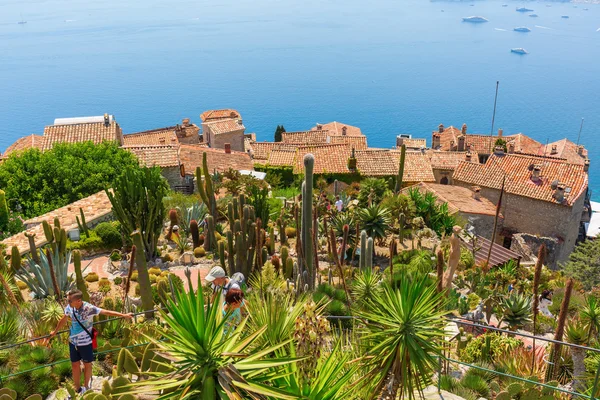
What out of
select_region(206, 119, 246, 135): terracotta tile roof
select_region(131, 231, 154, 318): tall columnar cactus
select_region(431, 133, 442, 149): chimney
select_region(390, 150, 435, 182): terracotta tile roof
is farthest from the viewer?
select_region(431, 133, 442, 149): chimney

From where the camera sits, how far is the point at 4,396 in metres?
5.95

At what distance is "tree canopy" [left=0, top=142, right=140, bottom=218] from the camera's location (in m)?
21.8

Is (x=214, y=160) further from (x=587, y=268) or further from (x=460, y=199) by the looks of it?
(x=587, y=268)

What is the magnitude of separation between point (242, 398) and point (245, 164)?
2710 centimetres

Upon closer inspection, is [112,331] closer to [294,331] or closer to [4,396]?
[4,396]

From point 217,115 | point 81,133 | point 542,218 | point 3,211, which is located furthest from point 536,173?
point 217,115

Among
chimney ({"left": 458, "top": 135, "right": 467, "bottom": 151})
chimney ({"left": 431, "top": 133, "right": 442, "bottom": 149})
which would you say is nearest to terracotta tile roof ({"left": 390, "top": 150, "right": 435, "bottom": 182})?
chimney ({"left": 458, "top": 135, "right": 467, "bottom": 151})

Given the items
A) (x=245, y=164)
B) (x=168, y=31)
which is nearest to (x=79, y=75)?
(x=168, y=31)

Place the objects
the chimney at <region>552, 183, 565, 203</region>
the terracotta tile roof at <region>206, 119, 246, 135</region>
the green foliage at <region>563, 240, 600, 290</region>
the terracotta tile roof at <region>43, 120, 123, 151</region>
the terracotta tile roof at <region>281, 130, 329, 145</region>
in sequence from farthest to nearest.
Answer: the terracotta tile roof at <region>281, 130, 329, 145</region>
the terracotta tile roof at <region>206, 119, 246, 135</region>
the terracotta tile roof at <region>43, 120, 123, 151</region>
the chimney at <region>552, 183, 565, 203</region>
the green foliage at <region>563, 240, 600, 290</region>

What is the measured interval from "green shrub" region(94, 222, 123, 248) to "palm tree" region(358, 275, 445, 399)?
1304cm

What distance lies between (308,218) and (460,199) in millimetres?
18607

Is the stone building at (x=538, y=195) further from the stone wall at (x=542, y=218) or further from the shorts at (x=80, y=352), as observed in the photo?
the shorts at (x=80, y=352)

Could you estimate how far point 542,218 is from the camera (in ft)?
92.0

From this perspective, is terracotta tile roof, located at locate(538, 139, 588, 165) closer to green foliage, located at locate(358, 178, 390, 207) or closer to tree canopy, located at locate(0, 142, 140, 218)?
green foliage, located at locate(358, 178, 390, 207)
